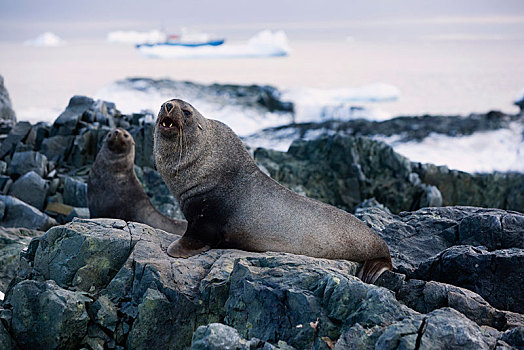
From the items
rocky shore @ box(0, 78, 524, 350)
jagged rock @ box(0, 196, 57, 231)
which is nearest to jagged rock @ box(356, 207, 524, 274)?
rocky shore @ box(0, 78, 524, 350)

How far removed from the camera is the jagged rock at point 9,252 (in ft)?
22.2

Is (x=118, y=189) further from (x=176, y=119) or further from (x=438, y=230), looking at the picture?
(x=438, y=230)

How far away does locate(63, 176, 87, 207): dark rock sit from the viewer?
11.2m

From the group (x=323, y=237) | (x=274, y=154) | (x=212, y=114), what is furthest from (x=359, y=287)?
(x=212, y=114)

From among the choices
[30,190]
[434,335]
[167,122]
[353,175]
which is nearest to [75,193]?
[30,190]

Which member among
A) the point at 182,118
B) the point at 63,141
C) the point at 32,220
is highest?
the point at 182,118

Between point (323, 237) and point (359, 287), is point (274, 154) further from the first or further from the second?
point (359, 287)

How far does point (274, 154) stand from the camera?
46.1 feet

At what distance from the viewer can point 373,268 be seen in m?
4.90

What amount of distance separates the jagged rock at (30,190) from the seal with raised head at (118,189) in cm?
335

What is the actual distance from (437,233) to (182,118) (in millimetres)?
2977

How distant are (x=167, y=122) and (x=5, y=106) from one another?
14.1 meters

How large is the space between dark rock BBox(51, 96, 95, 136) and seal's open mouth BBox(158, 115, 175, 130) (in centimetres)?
915

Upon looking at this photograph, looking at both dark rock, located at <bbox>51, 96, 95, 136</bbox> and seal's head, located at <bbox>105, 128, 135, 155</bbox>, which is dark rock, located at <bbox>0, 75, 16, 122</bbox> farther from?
seal's head, located at <bbox>105, 128, 135, 155</bbox>
